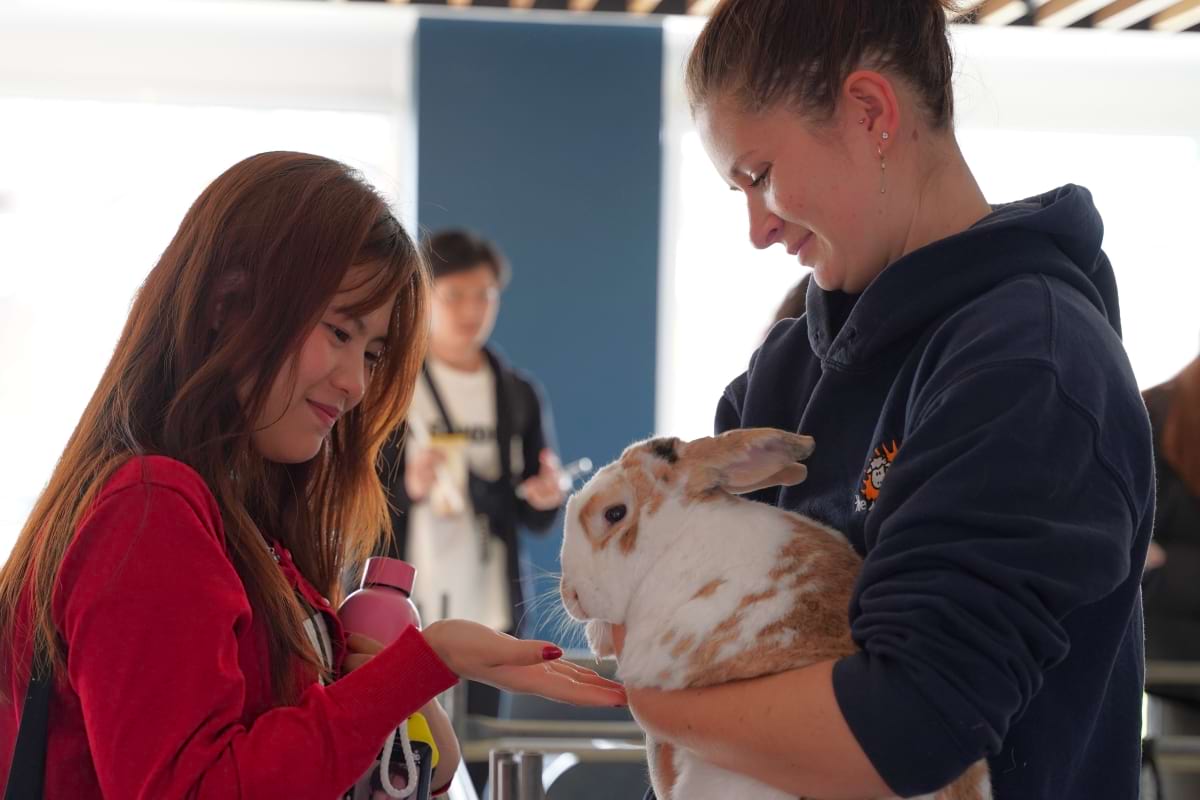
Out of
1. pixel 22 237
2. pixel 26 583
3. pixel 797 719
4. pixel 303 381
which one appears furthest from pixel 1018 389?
pixel 22 237

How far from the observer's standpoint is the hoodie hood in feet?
3.40

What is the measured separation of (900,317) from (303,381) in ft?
2.02

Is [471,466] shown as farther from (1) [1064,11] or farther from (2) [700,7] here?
(1) [1064,11]

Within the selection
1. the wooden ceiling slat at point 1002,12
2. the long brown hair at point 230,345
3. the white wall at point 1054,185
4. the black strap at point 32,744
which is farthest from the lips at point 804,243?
the white wall at point 1054,185

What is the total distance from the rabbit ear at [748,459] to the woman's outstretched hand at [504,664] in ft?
0.73

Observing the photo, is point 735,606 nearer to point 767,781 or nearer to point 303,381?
point 767,781

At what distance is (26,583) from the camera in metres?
1.14

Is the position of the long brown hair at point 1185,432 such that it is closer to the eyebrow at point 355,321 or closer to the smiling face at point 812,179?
the smiling face at point 812,179

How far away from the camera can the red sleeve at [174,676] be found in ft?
3.40

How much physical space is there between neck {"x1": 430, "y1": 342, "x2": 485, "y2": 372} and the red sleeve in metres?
2.92

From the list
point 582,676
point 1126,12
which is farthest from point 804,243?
point 1126,12

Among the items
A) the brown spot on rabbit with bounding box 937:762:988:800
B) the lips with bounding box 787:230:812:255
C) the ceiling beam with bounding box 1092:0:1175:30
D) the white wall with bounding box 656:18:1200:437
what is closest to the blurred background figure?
the white wall with bounding box 656:18:1200:437

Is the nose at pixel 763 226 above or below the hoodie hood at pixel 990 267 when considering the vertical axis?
above

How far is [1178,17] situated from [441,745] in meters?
5.50
